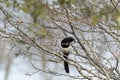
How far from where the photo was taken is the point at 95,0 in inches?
233

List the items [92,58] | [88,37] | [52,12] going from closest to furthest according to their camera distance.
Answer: [52,12], [92,58], [88,37]

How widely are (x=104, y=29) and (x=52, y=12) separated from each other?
118 centimetres

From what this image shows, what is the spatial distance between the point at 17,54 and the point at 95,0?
159 cm

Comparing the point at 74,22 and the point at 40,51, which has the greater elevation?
the point at 74,22

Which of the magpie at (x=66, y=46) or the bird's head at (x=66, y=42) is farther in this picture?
the bird's head at (x=66, y=42)

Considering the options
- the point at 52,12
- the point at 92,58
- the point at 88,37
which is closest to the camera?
the point at 52,12

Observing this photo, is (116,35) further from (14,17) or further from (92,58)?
(14,17)

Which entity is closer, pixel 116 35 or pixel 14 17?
pixel 14 17

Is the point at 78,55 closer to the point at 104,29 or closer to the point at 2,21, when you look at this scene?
the point at 104,29

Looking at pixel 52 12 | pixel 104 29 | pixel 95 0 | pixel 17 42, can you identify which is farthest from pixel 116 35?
pixel 17 42

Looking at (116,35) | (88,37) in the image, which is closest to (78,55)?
(88,37)

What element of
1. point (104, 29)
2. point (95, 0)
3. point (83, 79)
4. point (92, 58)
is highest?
point (95, 0)

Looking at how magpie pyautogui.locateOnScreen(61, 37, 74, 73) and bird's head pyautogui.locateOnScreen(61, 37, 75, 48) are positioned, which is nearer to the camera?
magpie pyautogui.locateOnScreen(61, 37, 74, 73)

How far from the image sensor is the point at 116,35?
6.23m
